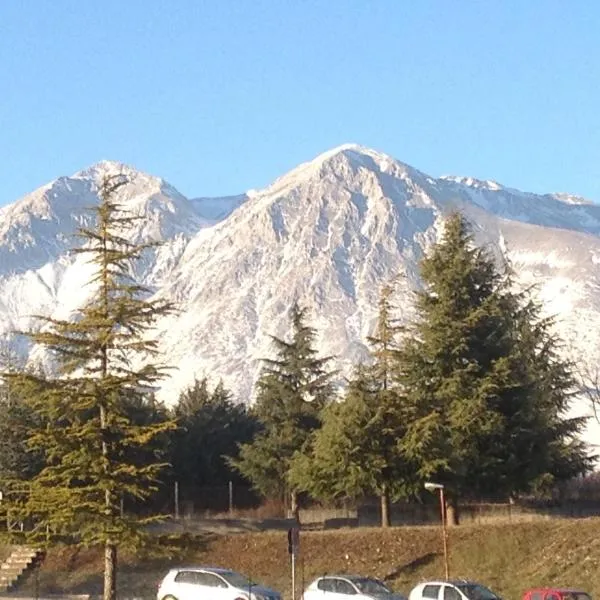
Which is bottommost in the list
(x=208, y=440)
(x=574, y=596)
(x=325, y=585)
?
(x=574, y=596)

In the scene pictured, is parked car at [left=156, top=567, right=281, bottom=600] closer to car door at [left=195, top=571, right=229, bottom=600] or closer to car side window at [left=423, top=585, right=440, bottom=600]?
car door at [left=195, top=571, right=229, bottom=600]

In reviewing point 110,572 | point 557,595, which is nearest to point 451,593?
point 557,595

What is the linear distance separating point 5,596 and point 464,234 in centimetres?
2454

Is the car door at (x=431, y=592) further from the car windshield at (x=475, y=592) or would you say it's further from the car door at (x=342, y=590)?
the car door at (x=342, y=590)

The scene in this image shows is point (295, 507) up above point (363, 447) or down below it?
below

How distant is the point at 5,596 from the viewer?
48750 mm

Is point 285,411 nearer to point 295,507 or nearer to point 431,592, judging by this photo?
point 295,507

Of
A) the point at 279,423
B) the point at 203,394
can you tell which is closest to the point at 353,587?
the point at 279,423

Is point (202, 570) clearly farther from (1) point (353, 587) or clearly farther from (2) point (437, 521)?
(2) point (437, 521)

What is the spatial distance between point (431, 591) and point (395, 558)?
8668mm

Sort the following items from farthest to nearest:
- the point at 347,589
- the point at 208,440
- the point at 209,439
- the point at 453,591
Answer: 1. the point at 209,439
2. the point at 208,440
3. the point at 347,589
4. the point at 453,591

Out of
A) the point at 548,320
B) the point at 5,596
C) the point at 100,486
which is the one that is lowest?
the point at 5,596

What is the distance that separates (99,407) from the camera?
41.2m

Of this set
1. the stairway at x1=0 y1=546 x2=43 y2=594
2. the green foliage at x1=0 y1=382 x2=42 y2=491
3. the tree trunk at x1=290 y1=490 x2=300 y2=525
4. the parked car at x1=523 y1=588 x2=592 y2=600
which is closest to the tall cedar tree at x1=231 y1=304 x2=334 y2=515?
the tree trunk at x1=290 y1=490 x2=300 y2=525
